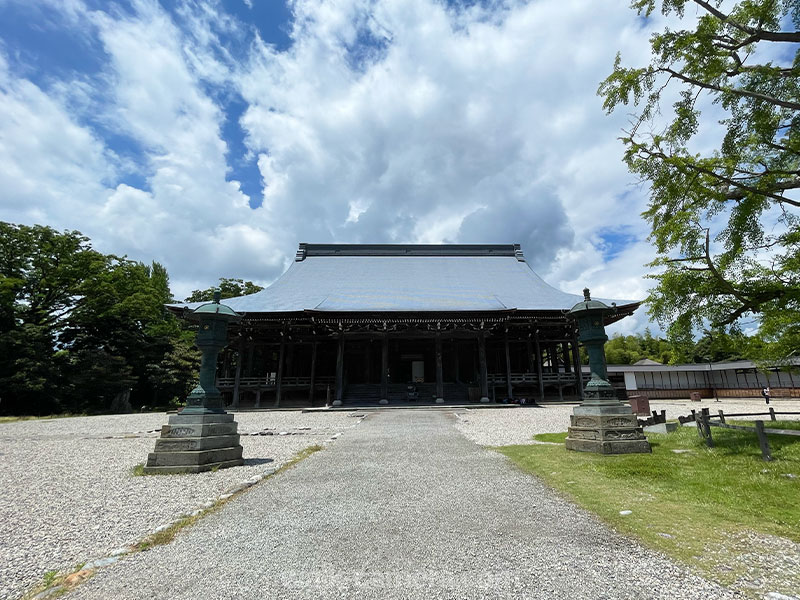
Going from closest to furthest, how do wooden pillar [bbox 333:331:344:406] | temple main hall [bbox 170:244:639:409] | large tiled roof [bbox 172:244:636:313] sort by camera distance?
1. wooden pillar [bbox 333:331:344:406]
2. temple main hall [bbox 170:244:639:409]
3. large tiled roof [bbox 172:244:636:313]

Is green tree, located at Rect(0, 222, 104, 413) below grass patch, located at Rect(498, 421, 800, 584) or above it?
above

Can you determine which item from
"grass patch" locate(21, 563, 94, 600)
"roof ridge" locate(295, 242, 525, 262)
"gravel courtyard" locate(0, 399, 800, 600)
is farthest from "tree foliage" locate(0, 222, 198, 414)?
"grass patch" locate(21, 563, 94, 600)

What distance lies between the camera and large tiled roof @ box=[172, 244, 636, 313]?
19.6m

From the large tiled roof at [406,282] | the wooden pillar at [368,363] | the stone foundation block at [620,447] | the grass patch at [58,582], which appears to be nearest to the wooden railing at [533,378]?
the large tiled roof at [406,282]

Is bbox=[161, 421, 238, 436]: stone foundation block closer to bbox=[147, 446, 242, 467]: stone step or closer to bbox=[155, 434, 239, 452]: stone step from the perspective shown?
bbox=[155, 434, 239, 452]: stone step

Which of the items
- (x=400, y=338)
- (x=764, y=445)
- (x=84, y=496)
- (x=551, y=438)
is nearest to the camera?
(x=84, y=496)

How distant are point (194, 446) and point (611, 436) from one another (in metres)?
6.80

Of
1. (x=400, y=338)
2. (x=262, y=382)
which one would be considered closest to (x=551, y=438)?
(x=400, y=338)

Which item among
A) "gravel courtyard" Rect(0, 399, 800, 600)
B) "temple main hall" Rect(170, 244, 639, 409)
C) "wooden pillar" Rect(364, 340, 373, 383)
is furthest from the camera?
"wooden pillar" Rect(364, 340, 373, 383)

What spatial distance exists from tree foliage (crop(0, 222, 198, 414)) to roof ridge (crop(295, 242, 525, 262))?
12.1 metres

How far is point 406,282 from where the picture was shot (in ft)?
81.7

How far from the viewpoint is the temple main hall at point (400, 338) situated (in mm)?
18438

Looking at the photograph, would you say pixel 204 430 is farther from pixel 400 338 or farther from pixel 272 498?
pixel 400 338

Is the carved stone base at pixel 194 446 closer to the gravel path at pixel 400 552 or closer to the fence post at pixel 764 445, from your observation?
the gravel path at pixel 400 552
